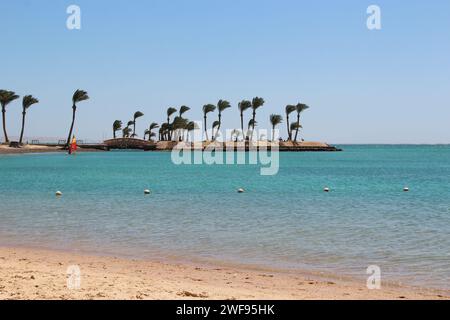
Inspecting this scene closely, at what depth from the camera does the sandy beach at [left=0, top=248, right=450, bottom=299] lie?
10.1 metres

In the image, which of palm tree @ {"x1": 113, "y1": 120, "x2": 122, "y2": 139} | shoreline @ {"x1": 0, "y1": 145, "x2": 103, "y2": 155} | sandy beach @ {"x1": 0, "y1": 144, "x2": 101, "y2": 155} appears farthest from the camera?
palm tree @ {"x1": 113, "y1": 120, "x2": 122, "y2": 139}

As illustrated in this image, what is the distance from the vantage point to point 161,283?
11.5 m

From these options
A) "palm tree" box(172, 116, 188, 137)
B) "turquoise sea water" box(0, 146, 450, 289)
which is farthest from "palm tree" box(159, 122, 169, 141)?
"turquoise sea water" box(0, 146, 450, 289)

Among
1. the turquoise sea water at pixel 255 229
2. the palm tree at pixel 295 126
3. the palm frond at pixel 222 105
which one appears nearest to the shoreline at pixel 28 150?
the palm frond at pixel 222 105

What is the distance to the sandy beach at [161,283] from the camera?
10094mm

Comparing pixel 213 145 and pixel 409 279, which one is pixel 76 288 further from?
pixel 213 145

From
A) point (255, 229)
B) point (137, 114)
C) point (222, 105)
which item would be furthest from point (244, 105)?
point (255, 229)

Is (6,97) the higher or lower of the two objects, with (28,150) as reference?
higher

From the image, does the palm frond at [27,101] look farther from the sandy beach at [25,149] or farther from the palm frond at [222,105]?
the palm frond at [222,105]

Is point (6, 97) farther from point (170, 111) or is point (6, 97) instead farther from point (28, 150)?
point (170, 111)

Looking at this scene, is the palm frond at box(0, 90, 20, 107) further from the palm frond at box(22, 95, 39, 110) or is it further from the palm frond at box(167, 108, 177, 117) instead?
the palm frond at box(167, 108, 177, 117)
